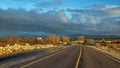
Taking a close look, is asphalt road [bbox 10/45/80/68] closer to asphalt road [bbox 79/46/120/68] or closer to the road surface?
the road surface

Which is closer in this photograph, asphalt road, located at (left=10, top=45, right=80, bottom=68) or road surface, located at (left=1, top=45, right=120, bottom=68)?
asphalt road, located at (left=10, top=45, right=80, bottom=68)

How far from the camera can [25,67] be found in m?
17.2

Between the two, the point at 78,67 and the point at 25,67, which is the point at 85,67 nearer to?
the point at 78,67

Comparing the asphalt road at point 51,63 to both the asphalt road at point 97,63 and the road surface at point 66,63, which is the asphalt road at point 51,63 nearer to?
the road surface at point 66,63

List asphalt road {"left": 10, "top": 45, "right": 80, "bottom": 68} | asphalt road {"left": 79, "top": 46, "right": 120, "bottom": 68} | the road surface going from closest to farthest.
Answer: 1. asphalt road {"left": 10, "top": 45, "right": 80, "bottom": 68}
2. the road surface
3. asphalt road {"left": 79, "top": 46, "right": 120, "bottom": 68}

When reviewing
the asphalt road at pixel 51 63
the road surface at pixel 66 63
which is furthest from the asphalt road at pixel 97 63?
the asphalt road at pixel 51 63

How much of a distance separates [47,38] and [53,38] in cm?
491

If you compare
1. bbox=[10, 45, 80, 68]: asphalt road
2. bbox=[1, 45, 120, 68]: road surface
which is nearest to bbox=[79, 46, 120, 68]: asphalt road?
bbox=[1, 45, 120, 68]: road surface

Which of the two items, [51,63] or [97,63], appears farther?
[97,63]

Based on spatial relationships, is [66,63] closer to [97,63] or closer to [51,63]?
[51,63]

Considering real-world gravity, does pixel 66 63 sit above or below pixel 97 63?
above

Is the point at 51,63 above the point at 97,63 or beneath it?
above

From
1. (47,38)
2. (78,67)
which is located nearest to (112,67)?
(78,67)

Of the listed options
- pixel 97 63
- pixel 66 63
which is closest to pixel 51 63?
pixel 66 63
